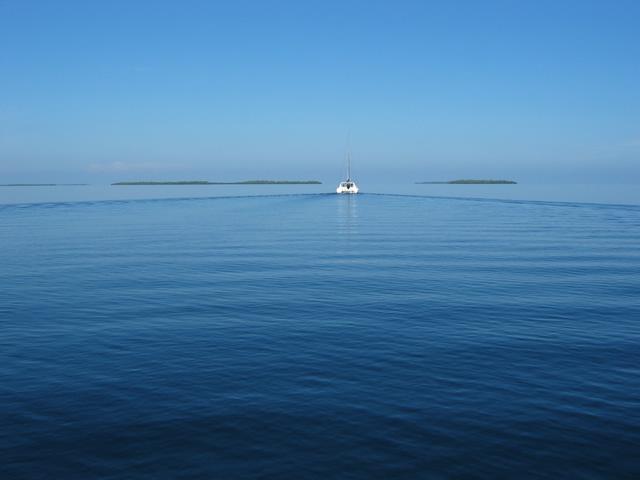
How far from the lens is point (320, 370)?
15.5m

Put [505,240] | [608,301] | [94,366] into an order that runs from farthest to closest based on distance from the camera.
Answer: [505,240] → [608,301] → [94,366]

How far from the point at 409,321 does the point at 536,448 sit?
9.83m

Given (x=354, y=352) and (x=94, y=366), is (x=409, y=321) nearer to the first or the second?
(x=354, y=352)

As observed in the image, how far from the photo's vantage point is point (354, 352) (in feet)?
55.9

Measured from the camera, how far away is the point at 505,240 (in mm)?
48594

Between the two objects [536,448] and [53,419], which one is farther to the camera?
[53,419]

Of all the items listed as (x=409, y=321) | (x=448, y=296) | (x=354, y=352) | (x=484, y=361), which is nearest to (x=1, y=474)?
(x=354, y=352)

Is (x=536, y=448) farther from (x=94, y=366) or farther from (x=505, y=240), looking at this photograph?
(x=505, y=240)

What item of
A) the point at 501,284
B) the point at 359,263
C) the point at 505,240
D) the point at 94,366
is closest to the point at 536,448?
the point at 94,366

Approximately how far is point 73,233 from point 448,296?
43727 mm

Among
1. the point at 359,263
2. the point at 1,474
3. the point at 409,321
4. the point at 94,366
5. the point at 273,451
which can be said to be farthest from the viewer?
the point at 359,263

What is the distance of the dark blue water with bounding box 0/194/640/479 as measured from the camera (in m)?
10.8

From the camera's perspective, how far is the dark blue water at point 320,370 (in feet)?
35.3

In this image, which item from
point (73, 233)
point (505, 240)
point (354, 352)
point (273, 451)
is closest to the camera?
point (273, 451)
